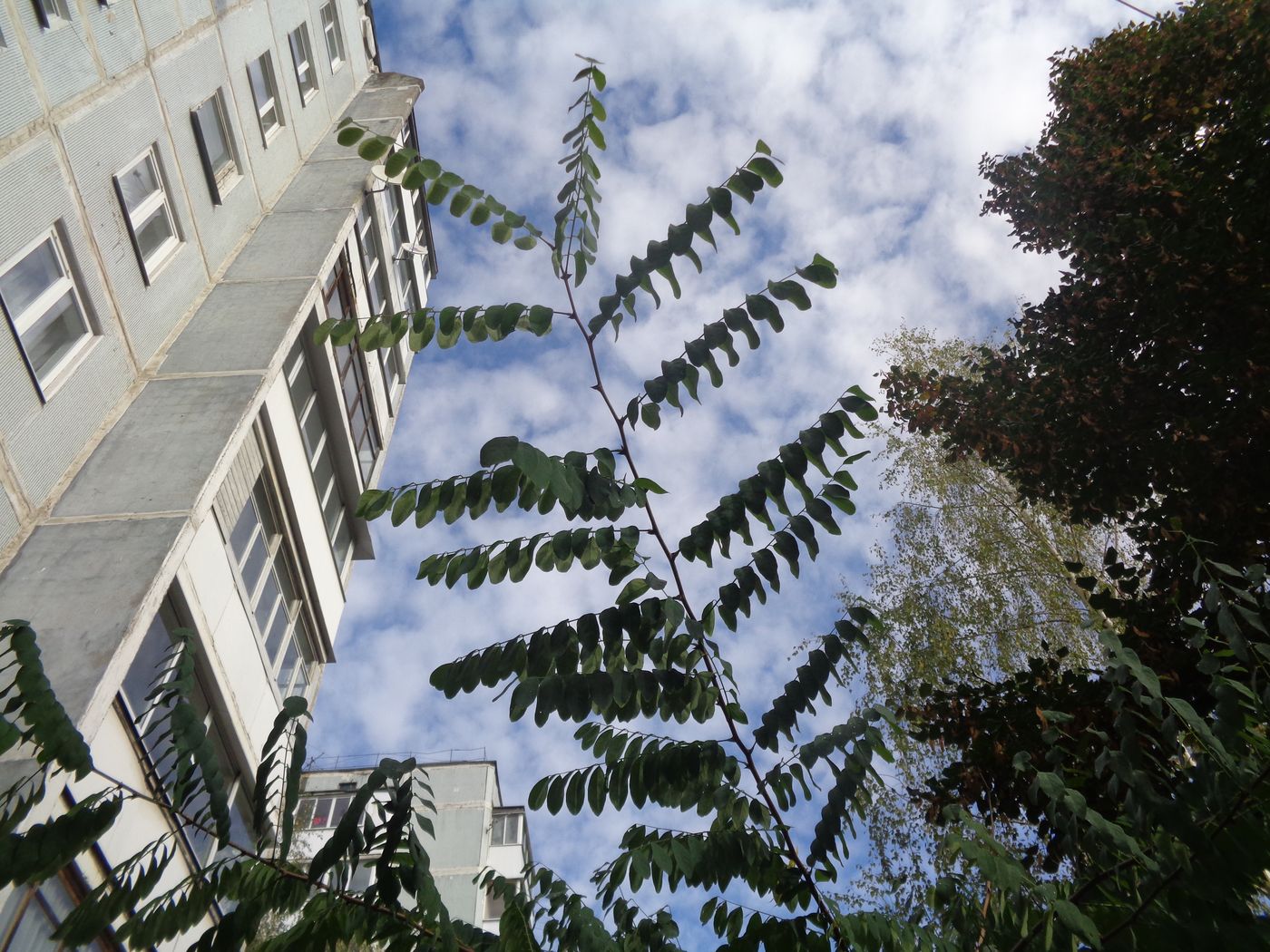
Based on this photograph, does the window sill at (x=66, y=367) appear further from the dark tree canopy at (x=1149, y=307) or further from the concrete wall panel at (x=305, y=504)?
the dark tree canopy at (x=1149, y=307)

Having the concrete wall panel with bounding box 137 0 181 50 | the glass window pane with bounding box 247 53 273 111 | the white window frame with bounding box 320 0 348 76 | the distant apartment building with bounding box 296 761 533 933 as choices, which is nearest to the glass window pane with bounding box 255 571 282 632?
the concrete wall panel with bounding box 137 0 181 50

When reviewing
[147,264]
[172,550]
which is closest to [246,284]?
[147,264]

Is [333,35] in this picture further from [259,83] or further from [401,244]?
[259,83]

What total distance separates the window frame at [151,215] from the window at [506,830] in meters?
41.9

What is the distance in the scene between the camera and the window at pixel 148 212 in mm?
10203

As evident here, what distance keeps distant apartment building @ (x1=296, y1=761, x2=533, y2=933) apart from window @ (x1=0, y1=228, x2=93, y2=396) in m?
34.3

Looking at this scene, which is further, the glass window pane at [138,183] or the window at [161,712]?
the glass window pane at [138,183]

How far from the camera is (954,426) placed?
1052cm

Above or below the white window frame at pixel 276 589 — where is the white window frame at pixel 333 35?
above

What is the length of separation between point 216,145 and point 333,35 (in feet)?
23.1

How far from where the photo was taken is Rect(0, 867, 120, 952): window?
6.86 metres

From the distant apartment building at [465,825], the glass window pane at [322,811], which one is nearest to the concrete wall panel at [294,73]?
the distant apartment building at [465,825]

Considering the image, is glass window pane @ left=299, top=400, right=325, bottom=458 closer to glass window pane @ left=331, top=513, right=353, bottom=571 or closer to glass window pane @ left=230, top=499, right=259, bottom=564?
glass window pane @ left=230, top=499, right=259, bottom=564

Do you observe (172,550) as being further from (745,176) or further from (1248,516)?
(1248,516)
